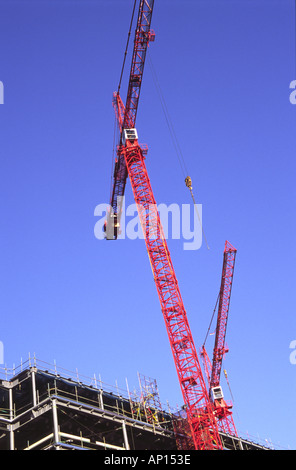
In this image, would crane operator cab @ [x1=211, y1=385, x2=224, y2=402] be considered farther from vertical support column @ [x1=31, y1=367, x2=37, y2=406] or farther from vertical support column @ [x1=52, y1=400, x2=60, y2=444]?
vertical support column @ [x1=52, y1=400, x2=60, y2=444]

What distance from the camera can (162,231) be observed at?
208 feet

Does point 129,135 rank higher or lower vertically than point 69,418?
higher

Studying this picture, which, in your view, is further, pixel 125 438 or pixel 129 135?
pixel 129 135

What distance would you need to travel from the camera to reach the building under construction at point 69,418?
151 ft

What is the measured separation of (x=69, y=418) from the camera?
156 ft

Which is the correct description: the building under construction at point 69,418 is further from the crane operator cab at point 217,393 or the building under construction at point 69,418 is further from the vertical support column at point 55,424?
the crane operator cab at point 217,393

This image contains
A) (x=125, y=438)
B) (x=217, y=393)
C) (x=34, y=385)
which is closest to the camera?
(x=34, y=385)

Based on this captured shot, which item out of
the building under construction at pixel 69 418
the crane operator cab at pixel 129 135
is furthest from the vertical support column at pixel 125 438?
the crane operator cab at pixel 129 135

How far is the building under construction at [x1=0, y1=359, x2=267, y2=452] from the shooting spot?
45875mm

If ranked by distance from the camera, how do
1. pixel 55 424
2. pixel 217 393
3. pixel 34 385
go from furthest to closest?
1. pixel 217 393
2. pixel 34 385
3. pixel 55 424

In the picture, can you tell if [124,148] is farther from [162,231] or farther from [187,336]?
[187,336]

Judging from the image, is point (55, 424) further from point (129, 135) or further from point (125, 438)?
point (129, 135)

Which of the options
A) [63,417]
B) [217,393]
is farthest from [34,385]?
[217,393]
